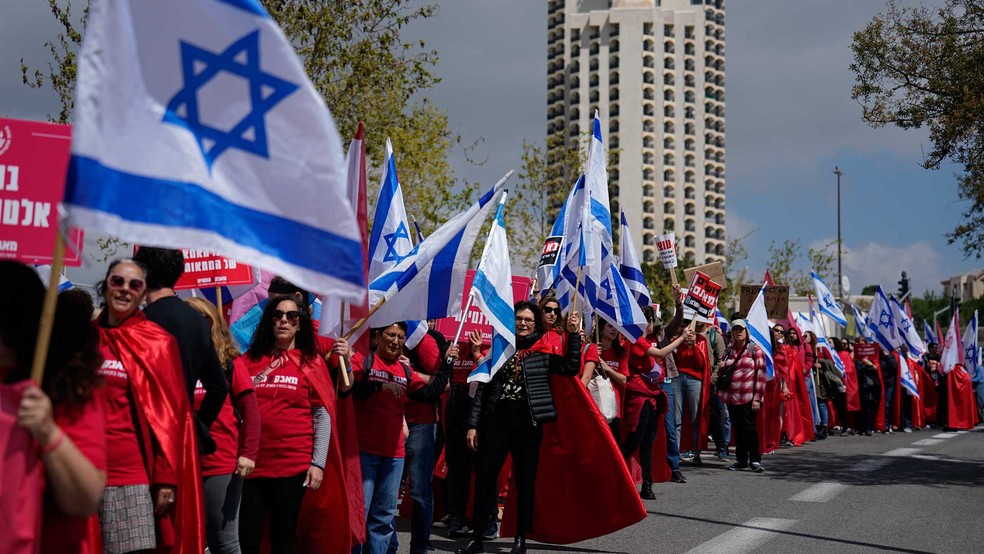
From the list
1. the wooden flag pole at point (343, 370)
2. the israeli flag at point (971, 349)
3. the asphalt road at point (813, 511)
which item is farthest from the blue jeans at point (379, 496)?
the israeli flag at point (971, 349)

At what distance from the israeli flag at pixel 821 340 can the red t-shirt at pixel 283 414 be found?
62.9 feet

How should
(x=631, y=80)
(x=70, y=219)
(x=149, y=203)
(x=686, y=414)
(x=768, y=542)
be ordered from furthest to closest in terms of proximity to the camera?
(x=631, y=80) < (x=686, y=414) < (x=768, y=542) < (x=149, y=203) < (x=70, y=219)

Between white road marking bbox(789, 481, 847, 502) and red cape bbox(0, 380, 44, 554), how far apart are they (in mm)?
10139

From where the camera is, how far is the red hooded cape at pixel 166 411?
469 cm

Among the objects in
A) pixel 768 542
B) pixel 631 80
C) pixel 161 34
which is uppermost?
pixel 631 80

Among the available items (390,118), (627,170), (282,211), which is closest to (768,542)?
(282,211)

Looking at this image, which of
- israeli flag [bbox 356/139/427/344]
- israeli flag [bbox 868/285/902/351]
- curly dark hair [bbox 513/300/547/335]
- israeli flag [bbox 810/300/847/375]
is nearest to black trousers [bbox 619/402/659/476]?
curly dark hair [bbox 513/300/547/335]

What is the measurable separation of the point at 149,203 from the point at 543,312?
6177 mm

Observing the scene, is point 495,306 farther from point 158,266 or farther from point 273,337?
point 158,266

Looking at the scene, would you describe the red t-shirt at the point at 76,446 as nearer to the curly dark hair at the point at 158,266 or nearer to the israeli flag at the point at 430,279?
the curly dark hair at the point at 158,266

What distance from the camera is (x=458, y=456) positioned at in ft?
35.4

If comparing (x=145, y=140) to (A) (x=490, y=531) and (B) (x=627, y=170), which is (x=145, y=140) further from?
(B) (x=627, y=170)

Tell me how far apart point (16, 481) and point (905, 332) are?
85.2 ft

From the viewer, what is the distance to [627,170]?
14538 cm
